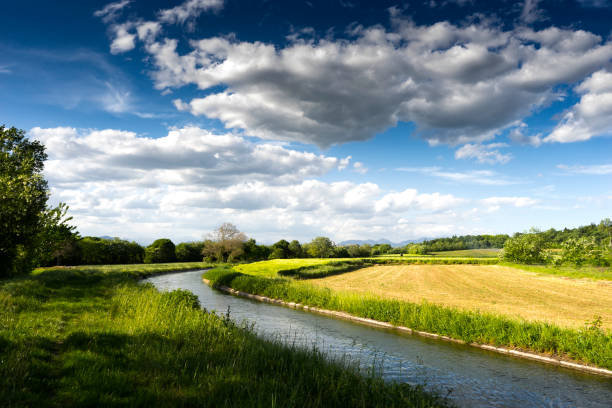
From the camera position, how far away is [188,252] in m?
112

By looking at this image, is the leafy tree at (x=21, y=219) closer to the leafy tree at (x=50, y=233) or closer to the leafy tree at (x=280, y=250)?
the leafy tree at (x=50, y=233)

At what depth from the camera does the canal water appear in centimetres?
1309

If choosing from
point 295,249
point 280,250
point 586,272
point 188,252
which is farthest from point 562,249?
point 188,252

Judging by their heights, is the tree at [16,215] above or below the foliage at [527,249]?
above

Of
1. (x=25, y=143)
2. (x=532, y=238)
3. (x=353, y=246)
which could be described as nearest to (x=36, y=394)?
(x=25, y=143)

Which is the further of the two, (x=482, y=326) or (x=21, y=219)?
(x=482, y=326)

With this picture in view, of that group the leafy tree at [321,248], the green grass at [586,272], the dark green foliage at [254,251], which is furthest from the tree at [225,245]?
the green grass at [586,272]

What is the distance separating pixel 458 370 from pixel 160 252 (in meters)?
101

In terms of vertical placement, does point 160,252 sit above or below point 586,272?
above

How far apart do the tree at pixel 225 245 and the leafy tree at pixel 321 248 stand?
40.3 metres

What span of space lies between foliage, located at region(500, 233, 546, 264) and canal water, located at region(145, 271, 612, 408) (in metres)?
84.1

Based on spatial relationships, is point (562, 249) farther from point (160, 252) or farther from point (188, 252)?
point (160, 252)

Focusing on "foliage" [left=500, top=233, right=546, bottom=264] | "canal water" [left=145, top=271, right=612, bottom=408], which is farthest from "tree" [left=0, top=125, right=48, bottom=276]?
"foliage" [left=500, top=233, right=546, bottom=264]

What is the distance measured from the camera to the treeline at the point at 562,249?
63.6 meters
